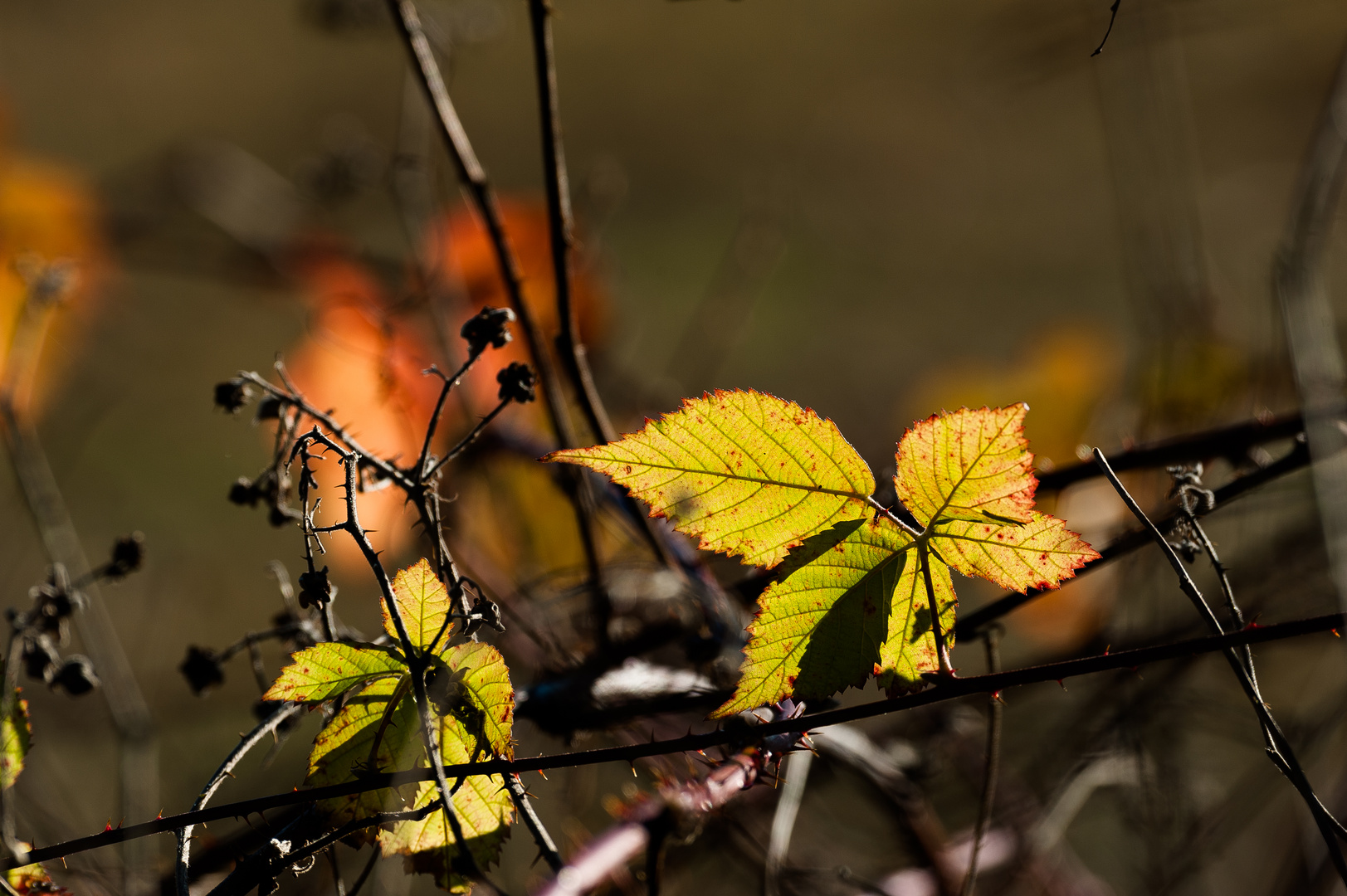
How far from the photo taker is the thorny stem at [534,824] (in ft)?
1.38

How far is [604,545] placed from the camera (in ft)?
4.19

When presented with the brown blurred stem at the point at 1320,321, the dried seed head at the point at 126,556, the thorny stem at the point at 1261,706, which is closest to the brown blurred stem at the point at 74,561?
the dried seed head at the point at 126,556

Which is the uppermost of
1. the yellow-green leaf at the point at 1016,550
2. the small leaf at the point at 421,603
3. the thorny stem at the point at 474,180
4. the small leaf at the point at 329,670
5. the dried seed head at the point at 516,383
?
the thorny stem at the point at 474,180

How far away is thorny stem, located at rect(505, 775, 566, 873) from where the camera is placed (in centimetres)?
42

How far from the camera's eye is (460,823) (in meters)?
0.46

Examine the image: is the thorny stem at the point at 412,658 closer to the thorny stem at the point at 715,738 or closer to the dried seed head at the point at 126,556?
the thorny stem at the point at 715,738

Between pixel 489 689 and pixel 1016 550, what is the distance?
30 centimetres

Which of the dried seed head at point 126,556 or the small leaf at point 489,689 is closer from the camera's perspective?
the small leaf at point 489,689

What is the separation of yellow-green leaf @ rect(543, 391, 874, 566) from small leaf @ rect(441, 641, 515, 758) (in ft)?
0.38

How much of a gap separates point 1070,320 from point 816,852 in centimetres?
393

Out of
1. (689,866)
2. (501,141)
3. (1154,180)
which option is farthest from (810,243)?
(689,866)

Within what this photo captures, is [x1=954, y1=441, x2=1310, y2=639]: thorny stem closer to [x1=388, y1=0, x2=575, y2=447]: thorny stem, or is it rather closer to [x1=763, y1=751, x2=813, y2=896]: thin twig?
[x1=763, y1=751, x2=813, y2=896]: thin twig

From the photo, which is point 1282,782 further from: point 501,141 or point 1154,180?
point 501,141

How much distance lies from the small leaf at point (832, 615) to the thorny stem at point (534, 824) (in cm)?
11
